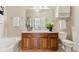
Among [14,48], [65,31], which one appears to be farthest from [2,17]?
[65,31]

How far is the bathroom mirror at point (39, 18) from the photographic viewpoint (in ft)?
4.93

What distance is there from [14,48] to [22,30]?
0.78 ft

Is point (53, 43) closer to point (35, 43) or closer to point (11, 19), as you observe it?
point (35, 43)

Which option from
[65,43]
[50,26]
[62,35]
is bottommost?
[65,43]

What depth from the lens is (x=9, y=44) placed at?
1479mm

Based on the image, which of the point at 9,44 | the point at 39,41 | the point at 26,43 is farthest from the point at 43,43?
the point at 9,44

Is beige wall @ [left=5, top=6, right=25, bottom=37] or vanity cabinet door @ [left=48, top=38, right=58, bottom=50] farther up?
beige wall @ [left=5, top=6, right=25, bottom=37]

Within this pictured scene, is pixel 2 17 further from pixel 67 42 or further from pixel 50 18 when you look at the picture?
pixel 67 42

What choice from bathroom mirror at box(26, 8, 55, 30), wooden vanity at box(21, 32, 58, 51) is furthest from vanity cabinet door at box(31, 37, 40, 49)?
bathroom mirror at box(26, 8, 55, 30)

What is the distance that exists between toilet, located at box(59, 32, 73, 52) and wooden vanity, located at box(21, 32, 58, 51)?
0.23ft

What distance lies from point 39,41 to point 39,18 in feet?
0.93

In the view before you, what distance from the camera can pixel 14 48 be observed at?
1481 millimetres

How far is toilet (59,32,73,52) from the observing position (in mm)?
1490

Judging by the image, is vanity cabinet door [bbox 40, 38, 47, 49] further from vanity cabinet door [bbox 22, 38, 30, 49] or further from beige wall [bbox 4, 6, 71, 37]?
beige wall [bbox 4, 6, 71, 37]
